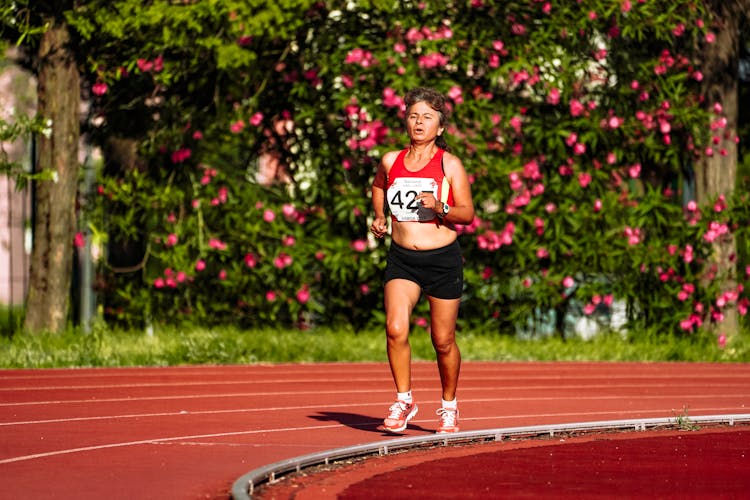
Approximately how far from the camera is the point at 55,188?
16906 mm

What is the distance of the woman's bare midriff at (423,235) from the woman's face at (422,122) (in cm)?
51

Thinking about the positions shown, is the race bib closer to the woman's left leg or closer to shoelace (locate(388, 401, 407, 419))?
the woman's left leg

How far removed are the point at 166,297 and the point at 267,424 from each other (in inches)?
299

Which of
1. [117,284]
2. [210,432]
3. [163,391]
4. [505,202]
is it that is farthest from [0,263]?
[210,432]

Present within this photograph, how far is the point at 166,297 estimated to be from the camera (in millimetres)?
17859

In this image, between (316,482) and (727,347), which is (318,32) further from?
(316,482)

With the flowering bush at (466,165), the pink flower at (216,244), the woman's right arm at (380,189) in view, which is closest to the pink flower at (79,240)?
the flowering bush at (466,165)

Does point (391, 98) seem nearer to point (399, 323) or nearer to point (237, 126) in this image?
point (237, 126)

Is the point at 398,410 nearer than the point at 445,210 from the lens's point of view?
No

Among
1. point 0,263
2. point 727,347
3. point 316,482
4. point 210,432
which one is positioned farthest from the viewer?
point 0,263

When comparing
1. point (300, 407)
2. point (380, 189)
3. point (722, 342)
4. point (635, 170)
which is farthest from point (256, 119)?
point (380, 189)

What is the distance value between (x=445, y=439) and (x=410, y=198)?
1384 mm

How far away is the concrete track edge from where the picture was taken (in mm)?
7660

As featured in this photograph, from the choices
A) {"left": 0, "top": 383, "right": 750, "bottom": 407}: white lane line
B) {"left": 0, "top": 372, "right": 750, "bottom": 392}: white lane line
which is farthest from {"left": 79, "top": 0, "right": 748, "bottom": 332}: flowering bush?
{"left": 0, "top": 383, "right": 750, "bottom": 407}: white lane line
